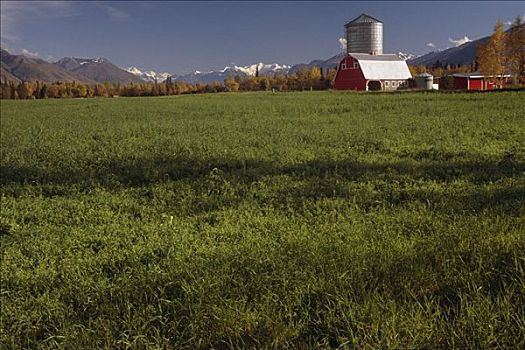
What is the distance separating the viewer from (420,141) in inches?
515

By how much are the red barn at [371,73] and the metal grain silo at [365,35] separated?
9169mm

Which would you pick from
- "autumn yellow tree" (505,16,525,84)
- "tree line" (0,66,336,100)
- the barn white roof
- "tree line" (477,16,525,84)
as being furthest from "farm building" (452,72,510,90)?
"tree line" (0,66,336,100)

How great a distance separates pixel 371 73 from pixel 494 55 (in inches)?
967

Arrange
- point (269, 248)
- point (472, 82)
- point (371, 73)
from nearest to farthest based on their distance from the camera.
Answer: point (269, 248) → point (472, 82) → point (371, 73)

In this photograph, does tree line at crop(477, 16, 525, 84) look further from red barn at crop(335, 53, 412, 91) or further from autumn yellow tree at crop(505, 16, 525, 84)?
red barn at crop(335, 53, 412, 91)

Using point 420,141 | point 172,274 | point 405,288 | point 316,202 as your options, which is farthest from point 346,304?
point 420,141

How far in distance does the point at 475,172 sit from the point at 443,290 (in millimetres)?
5966

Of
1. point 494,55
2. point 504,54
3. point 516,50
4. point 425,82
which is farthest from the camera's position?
point 425,82

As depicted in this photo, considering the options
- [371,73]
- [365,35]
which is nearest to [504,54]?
[371,73]

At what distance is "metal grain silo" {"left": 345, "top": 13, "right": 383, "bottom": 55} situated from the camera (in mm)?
84250

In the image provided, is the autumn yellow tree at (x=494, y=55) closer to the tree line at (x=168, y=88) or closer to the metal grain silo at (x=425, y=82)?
the metal grain silo at (x=425, y=82)

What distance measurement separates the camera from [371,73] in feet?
234

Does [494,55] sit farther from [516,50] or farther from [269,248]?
[269,248]

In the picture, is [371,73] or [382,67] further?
[382,67]
